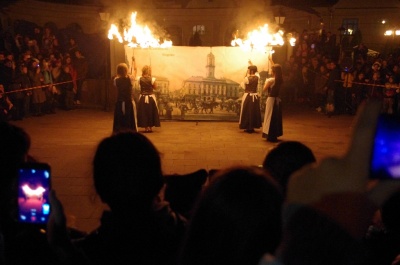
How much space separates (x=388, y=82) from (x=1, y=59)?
11007mm

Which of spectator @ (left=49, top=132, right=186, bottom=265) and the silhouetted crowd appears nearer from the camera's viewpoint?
the silhouetted crowd

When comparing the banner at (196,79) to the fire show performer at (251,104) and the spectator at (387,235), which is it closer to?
the fire show performer at (251,104)

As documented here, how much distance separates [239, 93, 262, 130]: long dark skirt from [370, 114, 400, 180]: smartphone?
387 inches

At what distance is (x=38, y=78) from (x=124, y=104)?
4549 millimetres

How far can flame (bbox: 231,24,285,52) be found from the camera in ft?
37.0

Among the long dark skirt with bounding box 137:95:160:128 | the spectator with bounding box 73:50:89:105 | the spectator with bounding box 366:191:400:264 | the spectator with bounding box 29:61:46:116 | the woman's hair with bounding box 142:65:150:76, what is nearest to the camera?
the spectator with bounding box 366:191:400:264

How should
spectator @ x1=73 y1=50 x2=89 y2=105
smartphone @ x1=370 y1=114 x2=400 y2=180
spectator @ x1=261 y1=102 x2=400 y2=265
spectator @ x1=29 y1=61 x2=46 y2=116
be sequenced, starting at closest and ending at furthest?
spectator @ x1=261 y1=102 x2=400 y2=265 < smartphone @ x1=370 y1=114 x2=400 y2=180 < spectator @ x1=29 y1=61 x2=46 y2=116 < spectator @ x1=73 y1=50 x2=89 y2=105

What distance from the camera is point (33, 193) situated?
2389 millimetres

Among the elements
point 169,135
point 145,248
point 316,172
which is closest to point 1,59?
point 169,135

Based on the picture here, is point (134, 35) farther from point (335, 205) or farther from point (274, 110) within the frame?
point (335, 205)

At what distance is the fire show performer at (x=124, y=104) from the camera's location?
33.3 ft

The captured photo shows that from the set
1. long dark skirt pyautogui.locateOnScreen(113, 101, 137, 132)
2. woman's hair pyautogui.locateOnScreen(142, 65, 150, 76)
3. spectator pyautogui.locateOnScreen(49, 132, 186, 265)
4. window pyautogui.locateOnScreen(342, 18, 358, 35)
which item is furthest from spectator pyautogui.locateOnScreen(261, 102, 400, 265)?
window pyautogui.locateOnScreen(342, 18, 358, 35)

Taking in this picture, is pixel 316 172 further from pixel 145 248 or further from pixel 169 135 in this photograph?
pixel 169 135

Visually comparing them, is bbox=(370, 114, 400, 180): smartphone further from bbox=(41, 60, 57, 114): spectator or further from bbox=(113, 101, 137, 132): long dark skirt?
bbox=(41, 60, 57, 114): spectator
